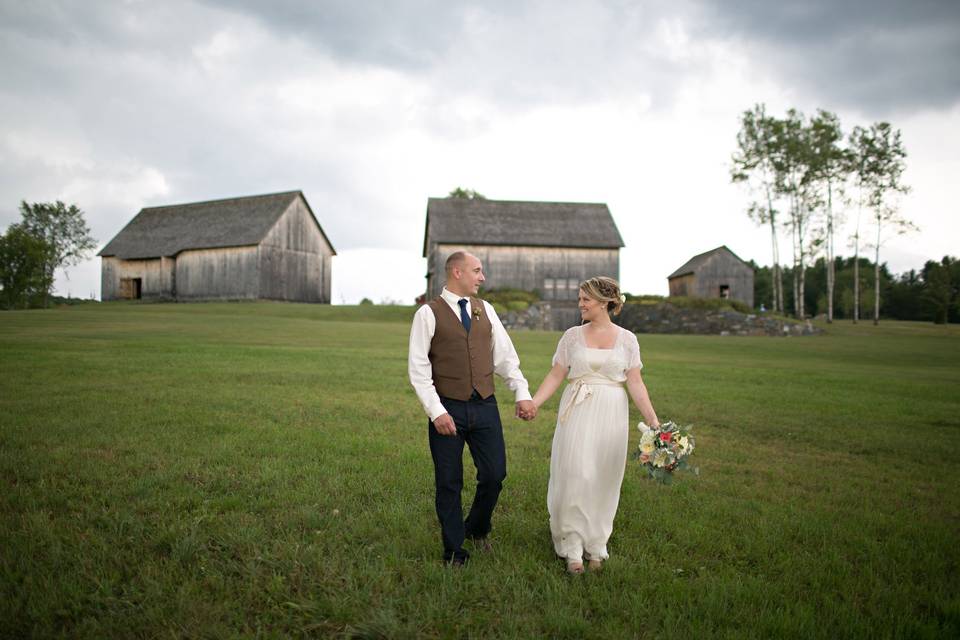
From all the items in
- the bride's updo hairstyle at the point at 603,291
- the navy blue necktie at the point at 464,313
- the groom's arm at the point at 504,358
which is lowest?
the groom's arm at the point at 504,358

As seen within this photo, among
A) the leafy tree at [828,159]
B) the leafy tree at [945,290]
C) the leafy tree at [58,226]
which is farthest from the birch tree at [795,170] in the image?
the leafy tree at [58,226]

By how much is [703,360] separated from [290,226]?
35.9m

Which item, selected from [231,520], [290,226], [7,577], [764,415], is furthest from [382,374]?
[290,226]

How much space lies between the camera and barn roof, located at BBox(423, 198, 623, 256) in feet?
150

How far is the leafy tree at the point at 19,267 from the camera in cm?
3950

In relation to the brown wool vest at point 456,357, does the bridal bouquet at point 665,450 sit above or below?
below

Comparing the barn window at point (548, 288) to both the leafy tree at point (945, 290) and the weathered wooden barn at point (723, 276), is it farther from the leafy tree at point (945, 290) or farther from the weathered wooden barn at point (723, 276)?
the leafy tree at point (945, 290)

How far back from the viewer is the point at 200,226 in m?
50.1

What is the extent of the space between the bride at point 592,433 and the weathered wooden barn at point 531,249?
39.9m

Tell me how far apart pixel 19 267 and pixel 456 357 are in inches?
1829

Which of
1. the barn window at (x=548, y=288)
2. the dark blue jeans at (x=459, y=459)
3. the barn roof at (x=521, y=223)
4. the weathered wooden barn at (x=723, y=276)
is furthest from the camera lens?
the weathered wooden barn at (x=723, y=276)

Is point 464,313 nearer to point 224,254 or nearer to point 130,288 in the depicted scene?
point 224,254

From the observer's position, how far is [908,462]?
324 inches

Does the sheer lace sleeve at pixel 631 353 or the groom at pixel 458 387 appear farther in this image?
the sheer lace sleeve at pixel 631 353
